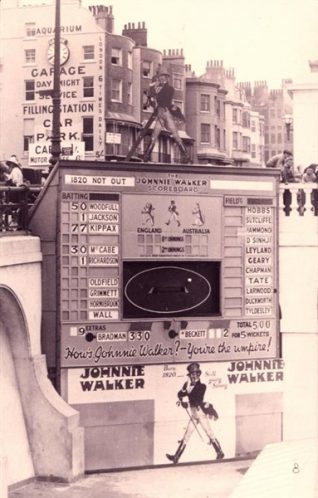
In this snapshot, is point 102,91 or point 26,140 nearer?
point 102,91

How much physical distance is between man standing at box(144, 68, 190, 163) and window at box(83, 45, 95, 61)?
1792 millimetres

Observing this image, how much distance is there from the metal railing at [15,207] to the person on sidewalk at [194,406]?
151 inches

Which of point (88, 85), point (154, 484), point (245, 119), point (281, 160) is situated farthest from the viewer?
point (245, 119)

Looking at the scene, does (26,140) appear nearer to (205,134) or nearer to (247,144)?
(205,134)

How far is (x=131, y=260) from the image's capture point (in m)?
15.9

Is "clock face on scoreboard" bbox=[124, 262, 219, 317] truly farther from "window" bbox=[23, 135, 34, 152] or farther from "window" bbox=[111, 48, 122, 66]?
"window" bbox=[111, 48, 122, 66]

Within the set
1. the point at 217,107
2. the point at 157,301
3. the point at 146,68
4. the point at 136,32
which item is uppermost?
the point at 136,32

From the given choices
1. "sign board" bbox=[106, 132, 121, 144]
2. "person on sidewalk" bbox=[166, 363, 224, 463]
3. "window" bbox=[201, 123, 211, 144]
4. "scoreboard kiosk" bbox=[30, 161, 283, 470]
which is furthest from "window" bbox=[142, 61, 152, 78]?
"person on sidewalk" bbox=[166, 363, 224, 463]

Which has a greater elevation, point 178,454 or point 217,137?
point 217,137

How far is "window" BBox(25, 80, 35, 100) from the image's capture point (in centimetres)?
1858

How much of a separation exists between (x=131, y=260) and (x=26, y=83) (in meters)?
4.89

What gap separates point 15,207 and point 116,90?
13.8ft

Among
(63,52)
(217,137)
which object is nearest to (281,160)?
(217,137)

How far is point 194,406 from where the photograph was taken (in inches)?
638
